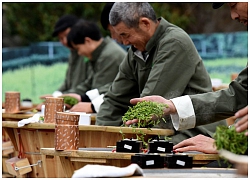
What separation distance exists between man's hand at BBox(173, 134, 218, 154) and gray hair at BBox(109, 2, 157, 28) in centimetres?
164

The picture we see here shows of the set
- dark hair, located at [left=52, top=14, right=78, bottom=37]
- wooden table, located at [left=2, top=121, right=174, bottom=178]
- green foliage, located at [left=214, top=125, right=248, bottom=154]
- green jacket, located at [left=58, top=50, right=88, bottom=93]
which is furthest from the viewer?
dark hair, located at [left=52, top=14, right=78, bottom=37]

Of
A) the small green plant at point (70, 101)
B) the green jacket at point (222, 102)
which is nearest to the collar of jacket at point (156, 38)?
the green jacket at point (222, 102)

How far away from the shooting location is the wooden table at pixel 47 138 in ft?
19.0

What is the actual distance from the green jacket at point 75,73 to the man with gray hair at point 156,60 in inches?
134

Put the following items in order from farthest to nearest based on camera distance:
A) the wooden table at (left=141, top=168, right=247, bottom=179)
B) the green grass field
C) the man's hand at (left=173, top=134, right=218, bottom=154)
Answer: the green grass field
the man's hand at (left=173, top=134, right=218, bottom=154)
the wooden table at (left=141, top=168, right=247, bottom=179)

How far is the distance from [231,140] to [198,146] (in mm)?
949

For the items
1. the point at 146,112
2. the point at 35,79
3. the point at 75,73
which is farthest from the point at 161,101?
the point at 35,79

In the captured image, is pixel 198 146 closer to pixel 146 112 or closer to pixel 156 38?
pixel 146 112

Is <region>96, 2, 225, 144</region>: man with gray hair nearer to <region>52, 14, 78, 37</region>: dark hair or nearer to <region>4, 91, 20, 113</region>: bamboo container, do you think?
<region>4, 91, 20, 113</region>: bamboo container

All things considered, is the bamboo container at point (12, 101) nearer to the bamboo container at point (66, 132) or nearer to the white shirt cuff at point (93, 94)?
the white shirt cuff at point (93, 94)

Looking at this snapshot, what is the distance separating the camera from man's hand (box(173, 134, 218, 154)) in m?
4.47

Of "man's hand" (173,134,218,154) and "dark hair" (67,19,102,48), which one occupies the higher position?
"dark hair" (67,19,102,48)

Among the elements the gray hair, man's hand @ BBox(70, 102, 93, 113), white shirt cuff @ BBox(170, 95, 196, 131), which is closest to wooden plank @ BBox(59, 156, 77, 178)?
white shirt cuff @ BBox(170, 95, 196, 131)

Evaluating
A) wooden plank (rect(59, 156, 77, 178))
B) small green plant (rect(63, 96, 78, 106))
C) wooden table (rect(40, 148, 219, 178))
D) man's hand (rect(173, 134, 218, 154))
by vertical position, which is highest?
small green plant (rect(63, 96, 78, 106))
